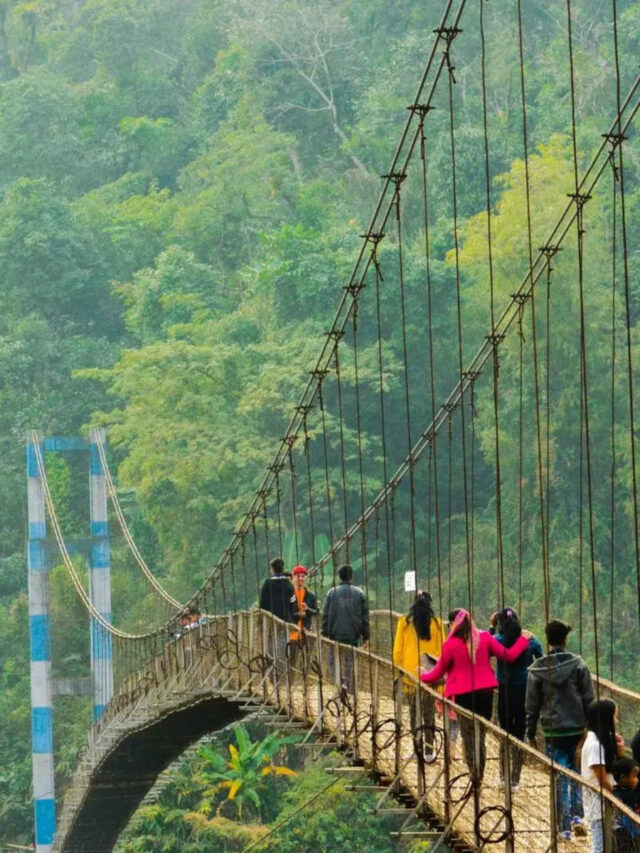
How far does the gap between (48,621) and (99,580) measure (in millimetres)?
744

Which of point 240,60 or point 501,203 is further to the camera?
point 240,60

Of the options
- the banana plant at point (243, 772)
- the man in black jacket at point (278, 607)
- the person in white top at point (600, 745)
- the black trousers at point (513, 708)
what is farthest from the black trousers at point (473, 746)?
the banana plant at point (243, 772)

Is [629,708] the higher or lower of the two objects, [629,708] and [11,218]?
the lower

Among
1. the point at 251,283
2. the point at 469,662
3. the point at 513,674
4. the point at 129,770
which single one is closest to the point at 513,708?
the point at 513,674

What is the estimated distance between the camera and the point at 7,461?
33.5m

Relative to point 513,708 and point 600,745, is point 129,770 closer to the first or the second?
point 513,708

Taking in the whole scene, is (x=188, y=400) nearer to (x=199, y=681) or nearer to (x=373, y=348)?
(x=373, y=348)

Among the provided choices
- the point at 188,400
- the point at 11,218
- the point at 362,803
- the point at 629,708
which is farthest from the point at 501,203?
the point at 629,708

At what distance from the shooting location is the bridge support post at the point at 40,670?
2545 cm

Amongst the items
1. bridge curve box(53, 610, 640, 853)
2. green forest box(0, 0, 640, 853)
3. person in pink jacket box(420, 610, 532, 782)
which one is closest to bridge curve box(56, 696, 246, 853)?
bridge curve box(53, 610, 640, 853)

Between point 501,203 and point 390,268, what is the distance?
1.63 metres

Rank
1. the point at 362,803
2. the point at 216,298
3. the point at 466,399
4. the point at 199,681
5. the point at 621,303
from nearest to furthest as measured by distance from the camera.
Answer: the point at 199,681 < the point at 362,803 < the point at 621,303 < the point at 466,399 < the point at 216,298

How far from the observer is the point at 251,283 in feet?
101

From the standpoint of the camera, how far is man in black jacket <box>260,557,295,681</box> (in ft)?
37.0
